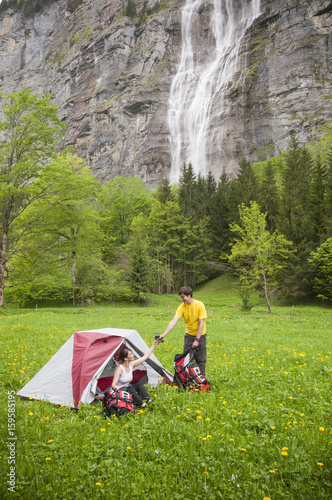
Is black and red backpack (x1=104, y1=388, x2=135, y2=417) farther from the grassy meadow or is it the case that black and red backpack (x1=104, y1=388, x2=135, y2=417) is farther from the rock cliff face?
the rock cliff face

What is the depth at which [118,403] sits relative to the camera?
5.18 meters

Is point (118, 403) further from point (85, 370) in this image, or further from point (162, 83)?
point (162, 83)

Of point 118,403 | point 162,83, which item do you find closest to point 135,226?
point 118,403

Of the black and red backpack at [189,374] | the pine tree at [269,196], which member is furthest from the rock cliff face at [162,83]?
the black and red backpack at [189,374]

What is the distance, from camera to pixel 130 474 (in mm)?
3363

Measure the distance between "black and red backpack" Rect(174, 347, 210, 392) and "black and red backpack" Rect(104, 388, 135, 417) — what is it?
1.24m

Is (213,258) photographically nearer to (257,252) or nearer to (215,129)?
(257,252)

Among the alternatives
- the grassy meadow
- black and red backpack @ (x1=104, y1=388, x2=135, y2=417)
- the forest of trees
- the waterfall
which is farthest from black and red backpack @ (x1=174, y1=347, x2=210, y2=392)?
the waterfall

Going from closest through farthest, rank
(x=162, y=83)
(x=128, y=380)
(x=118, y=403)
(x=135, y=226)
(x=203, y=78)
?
1. (x=118, y=403)
2. (x=128, y=380)
3. (x=135, y=226)
4. (x=203, y=78)
5. (x=162, y=83)

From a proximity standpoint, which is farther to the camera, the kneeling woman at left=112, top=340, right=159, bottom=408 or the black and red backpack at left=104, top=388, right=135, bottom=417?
the kneeling woman at left=112, top=340, right=159, bottom=408

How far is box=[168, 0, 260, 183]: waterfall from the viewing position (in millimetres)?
65375

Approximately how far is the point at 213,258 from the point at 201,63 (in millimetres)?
60732

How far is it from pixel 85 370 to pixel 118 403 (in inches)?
44.8

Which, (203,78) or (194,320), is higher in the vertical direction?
(203,78)
